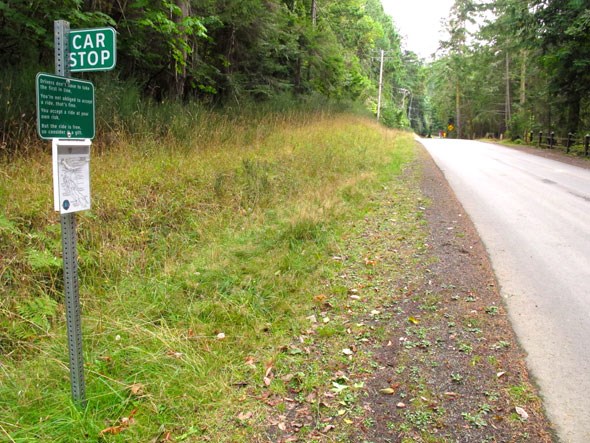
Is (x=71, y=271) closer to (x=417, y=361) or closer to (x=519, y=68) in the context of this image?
(x=417, y=361)

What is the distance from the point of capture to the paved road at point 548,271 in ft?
10.8

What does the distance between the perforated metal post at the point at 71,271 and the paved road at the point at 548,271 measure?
10.7 feet

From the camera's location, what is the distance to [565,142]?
24.2m

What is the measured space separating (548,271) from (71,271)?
18.5 feet

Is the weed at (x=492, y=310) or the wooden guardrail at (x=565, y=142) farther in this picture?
the wooden guardrail at (x=565, y=142)

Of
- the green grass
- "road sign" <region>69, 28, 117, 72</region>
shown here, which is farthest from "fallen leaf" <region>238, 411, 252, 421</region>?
"road sign" <region>69, 28, 117, 72</region>

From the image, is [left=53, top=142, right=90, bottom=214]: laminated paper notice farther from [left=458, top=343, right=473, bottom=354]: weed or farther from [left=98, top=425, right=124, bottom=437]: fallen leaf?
[left=458, top=343, right=473, bottom=354]: weed

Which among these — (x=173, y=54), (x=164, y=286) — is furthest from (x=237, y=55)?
(x=164, y=286)

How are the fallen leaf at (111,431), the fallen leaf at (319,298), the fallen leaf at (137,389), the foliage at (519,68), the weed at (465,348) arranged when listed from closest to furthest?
the fallen leaf at (111,431) < the fallen leaf at (137,389) < the weed at (465,348) < the fallen leaf at (319,298) < the foliage at (519,68)

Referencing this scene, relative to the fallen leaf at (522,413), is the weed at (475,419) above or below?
below

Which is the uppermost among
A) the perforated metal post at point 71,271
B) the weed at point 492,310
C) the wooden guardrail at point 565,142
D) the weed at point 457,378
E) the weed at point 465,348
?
the wooden guardrail at point 565,142

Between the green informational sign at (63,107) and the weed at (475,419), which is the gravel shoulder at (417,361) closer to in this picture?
the weed at (475,419)

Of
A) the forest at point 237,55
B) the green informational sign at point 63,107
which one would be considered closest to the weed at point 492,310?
the green informational sign at point 63,107

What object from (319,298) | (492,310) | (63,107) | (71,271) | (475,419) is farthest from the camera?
(319,298)
